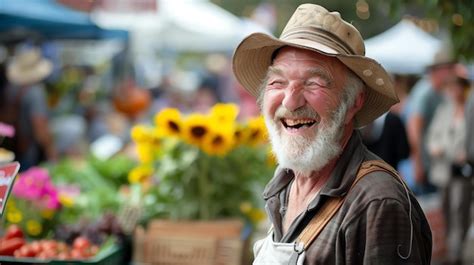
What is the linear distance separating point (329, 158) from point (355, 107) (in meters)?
0.23

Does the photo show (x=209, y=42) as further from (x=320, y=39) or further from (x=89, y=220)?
(x=320, y=39)

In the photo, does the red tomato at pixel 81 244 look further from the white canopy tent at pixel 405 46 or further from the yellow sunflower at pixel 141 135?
the white canopy tent at pixel 405 46

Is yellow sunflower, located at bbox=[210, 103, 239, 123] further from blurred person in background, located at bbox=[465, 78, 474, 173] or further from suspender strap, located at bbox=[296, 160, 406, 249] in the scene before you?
blurred person in background, located at bbox=[465, 78, 474, 173]

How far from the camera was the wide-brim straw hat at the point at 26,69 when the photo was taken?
33.8ft

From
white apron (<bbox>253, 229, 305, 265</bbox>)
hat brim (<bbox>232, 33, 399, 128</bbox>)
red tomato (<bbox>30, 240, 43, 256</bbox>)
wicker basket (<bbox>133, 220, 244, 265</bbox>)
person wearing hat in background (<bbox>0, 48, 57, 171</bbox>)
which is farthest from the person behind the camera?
person wearing hat in background (<bbox>0, 48, 57, 171</bbox>)

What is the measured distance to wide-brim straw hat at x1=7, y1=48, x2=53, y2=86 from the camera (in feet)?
33.8

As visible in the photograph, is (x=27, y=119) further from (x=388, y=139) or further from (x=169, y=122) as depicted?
(x=169, y=122)

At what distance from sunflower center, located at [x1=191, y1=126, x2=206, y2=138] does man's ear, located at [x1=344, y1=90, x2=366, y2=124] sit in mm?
2654

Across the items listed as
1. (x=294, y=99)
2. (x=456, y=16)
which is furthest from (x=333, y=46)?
(x=456, y=16)

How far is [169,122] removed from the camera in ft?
18.6

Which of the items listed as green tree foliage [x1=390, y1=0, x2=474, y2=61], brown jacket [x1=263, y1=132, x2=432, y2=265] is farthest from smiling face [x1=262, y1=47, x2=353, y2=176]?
green tree foliage [x1=390, y1=0, x2=474, y2=61]

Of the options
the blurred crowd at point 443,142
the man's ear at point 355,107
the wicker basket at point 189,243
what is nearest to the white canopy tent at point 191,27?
the blurred crowd at point 443,142

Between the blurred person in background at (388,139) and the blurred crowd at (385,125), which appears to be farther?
the blurred crowd at (385,125)

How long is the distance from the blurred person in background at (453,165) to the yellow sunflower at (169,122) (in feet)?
12.6
